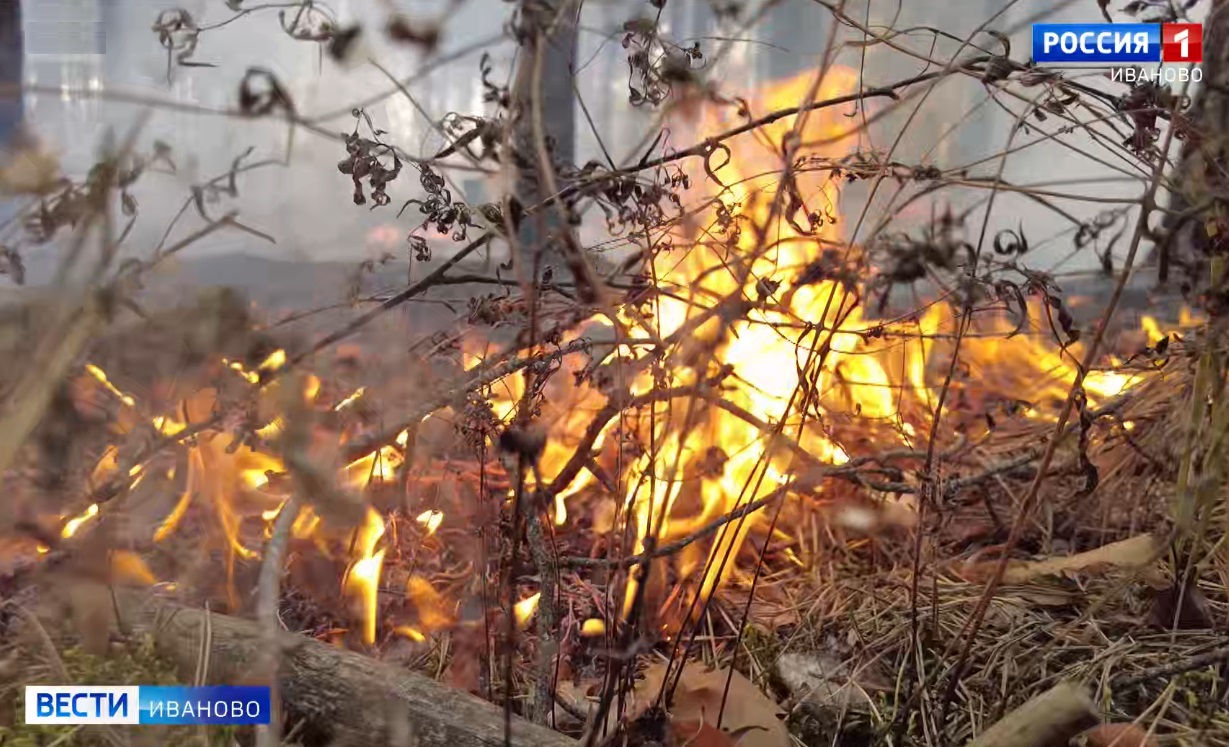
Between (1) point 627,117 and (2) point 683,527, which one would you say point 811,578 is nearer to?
(2) point 683,527

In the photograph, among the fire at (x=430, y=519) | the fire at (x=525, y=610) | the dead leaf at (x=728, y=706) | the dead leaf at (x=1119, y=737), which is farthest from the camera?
the fire at (x=430, y=519)

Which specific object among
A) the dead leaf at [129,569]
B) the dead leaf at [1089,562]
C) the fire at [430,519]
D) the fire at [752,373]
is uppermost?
the fire at [752,373]

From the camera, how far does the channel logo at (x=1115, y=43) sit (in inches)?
60.5

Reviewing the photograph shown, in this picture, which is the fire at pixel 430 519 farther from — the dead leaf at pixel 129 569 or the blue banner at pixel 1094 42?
the blue banner at pixel 1094 42

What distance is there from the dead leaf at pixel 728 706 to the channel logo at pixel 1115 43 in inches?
44.8

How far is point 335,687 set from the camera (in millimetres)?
1222

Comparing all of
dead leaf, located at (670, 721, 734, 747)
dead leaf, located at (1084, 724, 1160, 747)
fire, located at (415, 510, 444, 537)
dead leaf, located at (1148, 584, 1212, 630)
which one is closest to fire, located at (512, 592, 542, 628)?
fire, located at (415, 510, 444, 537)

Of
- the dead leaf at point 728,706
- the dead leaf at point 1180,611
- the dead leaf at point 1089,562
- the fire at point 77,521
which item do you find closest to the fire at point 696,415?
the fire at point 77,521

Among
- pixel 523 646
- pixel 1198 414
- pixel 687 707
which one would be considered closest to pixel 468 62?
pixel 523 646

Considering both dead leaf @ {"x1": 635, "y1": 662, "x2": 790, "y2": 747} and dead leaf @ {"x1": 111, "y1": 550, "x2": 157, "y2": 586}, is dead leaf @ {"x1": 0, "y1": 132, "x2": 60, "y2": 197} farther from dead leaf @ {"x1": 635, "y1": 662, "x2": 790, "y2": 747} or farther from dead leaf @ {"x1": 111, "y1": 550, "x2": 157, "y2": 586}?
dead leaf @ {"x1": 635, "y1": 662, "x2": 790, "y2": 747}

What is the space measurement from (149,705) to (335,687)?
224 mm

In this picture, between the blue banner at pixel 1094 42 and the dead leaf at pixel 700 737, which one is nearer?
the dead leaf at pixel 700 737

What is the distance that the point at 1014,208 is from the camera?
205cm

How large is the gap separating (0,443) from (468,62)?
113 centimetres
